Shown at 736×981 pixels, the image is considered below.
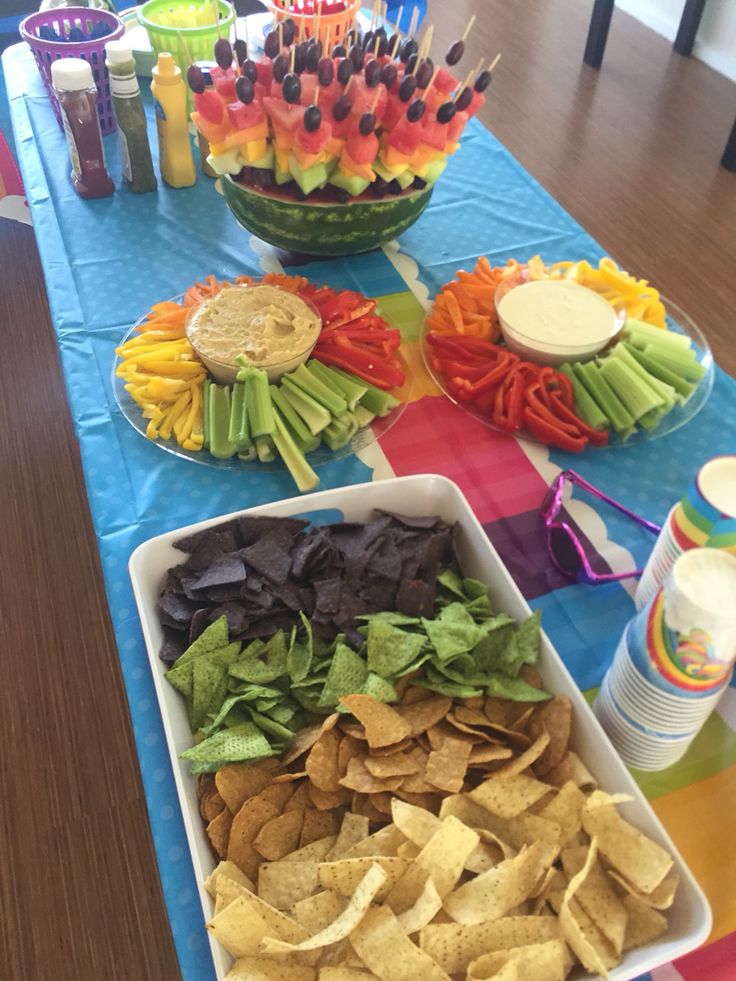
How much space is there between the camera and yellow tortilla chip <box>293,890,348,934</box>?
1.92 ft

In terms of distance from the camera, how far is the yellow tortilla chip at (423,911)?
561mm

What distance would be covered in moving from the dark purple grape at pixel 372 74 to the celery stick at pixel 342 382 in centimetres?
35

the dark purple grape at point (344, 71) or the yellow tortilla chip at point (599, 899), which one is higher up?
the dark purple grape at point (344, 71)

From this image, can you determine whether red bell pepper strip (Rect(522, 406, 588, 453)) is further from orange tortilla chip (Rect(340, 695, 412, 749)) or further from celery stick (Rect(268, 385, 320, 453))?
orange tortilla chip (Rect(340, 695, 412, 749))

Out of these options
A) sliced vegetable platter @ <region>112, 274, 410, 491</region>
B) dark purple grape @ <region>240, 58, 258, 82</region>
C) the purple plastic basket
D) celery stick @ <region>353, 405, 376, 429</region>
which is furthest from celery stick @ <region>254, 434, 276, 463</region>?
the purple plastic basket

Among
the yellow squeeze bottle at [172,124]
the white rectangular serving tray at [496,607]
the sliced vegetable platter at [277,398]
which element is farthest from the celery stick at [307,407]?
the yellow squeeze bottle at [172,124]

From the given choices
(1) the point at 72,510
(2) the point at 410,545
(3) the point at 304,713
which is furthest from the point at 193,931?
(1) the point at 72,510

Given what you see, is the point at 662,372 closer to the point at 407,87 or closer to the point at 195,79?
the point at 407,87

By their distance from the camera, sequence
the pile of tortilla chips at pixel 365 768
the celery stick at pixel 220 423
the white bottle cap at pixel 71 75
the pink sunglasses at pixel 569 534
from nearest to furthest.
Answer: the pile of tortilla chips at pixel 365 768 → the pink sunglasses at pixel 569 534 → the celery stick at pixel 220 423 → the white bottle cap at pixel 71 75

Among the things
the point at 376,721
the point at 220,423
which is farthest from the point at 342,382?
the point at 376,721

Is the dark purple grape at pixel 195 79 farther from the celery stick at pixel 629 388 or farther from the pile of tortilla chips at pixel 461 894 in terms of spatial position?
the pile of tortilla chips at pixel 461 894

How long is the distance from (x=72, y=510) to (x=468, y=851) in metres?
1.31

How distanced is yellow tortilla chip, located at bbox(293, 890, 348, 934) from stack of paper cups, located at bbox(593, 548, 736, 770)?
0.27 meters

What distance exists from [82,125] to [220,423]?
635mm
